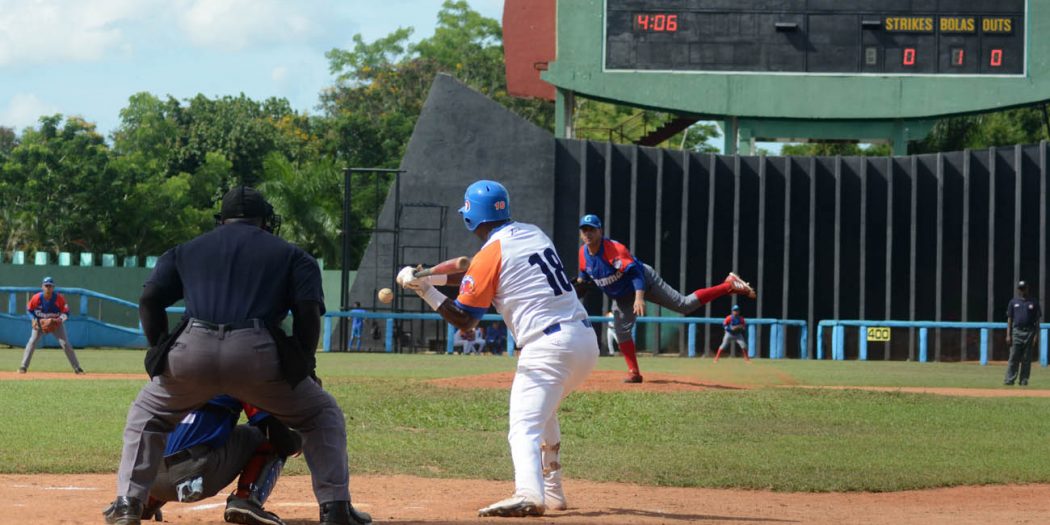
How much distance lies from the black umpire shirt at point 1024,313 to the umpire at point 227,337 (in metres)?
19.4

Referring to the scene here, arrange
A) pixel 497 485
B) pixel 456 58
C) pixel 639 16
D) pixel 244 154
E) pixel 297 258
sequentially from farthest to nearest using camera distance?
pixel 456 58 → pixel 244 154 → pixel 639 16 → pixel 497 485 → pixel 297 258

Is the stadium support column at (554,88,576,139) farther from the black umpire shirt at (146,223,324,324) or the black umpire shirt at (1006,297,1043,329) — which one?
the black umpire shirt at (146,223,324,324)

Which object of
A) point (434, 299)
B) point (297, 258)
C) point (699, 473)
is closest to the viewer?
point (297, 258)

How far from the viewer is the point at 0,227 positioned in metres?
54.2

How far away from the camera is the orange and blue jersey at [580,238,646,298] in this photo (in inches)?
690

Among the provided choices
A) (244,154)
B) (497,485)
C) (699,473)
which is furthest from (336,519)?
(244,154)

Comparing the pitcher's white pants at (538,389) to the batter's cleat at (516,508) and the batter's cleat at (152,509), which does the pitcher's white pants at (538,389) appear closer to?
the batter's cleat at (516,508)

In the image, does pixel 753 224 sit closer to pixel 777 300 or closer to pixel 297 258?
pixel 777 300

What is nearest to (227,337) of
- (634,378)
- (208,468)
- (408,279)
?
(208,468)

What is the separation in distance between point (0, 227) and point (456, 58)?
42.5 metres

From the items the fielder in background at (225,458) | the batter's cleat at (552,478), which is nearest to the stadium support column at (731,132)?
the batter's cleat at (552,478)

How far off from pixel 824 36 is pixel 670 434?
25.9 meters

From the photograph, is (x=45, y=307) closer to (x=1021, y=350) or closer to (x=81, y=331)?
(x=81, y=331)

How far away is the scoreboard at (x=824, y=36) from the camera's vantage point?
37.2 meters
